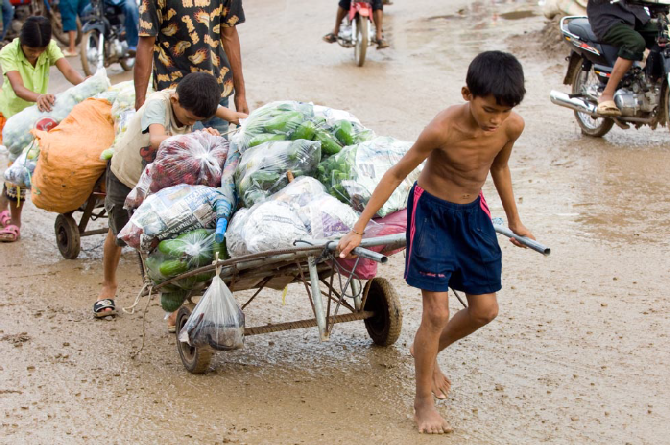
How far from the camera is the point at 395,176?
3227 millimetres

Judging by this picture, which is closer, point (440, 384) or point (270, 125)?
point (440, 384)

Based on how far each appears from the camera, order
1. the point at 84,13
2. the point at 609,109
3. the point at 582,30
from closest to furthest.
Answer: the point at 609,109 < the point at 582,30 < the point at 84,13

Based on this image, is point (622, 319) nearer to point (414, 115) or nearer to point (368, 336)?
point (368, 336)

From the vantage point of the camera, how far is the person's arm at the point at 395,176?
124 inches

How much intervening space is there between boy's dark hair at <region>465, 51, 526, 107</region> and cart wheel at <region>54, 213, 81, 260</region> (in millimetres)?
3676

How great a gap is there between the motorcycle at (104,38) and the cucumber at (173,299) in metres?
8.00

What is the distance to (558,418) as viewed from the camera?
3404mm

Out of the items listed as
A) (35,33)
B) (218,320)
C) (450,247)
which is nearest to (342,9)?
(35,33)

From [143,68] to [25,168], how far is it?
1.24m

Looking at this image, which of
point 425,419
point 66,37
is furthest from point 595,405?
point 66,37

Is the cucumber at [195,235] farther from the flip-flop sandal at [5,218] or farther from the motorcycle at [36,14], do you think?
the motorcycle at [36,14]

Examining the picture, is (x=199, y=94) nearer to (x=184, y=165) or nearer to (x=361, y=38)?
(x=184, y=165)

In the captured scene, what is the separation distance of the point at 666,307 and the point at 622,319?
0.30 metres

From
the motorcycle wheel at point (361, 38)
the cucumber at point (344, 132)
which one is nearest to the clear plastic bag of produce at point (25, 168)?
the cucumber at point (344, 132)
